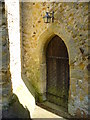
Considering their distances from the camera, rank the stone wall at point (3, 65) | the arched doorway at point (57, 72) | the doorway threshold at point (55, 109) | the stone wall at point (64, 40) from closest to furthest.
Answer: the stone wall at point (3, 65)
the stone wall at point (64, 40)
the doorway threshold at point (55, 109)
the arched doorway at point (57, 72)

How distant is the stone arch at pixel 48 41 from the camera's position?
3756 millimetres

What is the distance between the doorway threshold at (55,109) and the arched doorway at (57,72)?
Result: 130 mm

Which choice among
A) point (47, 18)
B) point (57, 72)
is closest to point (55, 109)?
point (57, 72)

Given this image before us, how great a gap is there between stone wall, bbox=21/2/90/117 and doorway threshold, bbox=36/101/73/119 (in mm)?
182

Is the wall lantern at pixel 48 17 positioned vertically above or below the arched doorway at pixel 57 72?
above

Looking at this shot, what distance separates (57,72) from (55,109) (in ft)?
3.75

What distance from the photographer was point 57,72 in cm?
447

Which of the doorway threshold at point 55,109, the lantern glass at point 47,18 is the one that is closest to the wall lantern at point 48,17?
the lantern glass at point 47,18

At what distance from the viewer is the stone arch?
376 centimetres

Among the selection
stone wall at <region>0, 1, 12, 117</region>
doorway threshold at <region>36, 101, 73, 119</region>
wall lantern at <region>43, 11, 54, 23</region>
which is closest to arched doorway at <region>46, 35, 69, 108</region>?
doorway threshold at <region>36, 101, 73, 119</region>

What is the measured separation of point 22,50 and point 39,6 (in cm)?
161

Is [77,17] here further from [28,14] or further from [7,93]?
[7,93]

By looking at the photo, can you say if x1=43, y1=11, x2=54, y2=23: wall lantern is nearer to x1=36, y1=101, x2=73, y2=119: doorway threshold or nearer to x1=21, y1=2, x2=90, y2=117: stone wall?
x1=21, y1=2, x2=90, y2=117: stone wall

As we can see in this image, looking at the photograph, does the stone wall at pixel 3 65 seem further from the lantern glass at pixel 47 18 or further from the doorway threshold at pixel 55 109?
the doorway threshold at pixel 55 109
